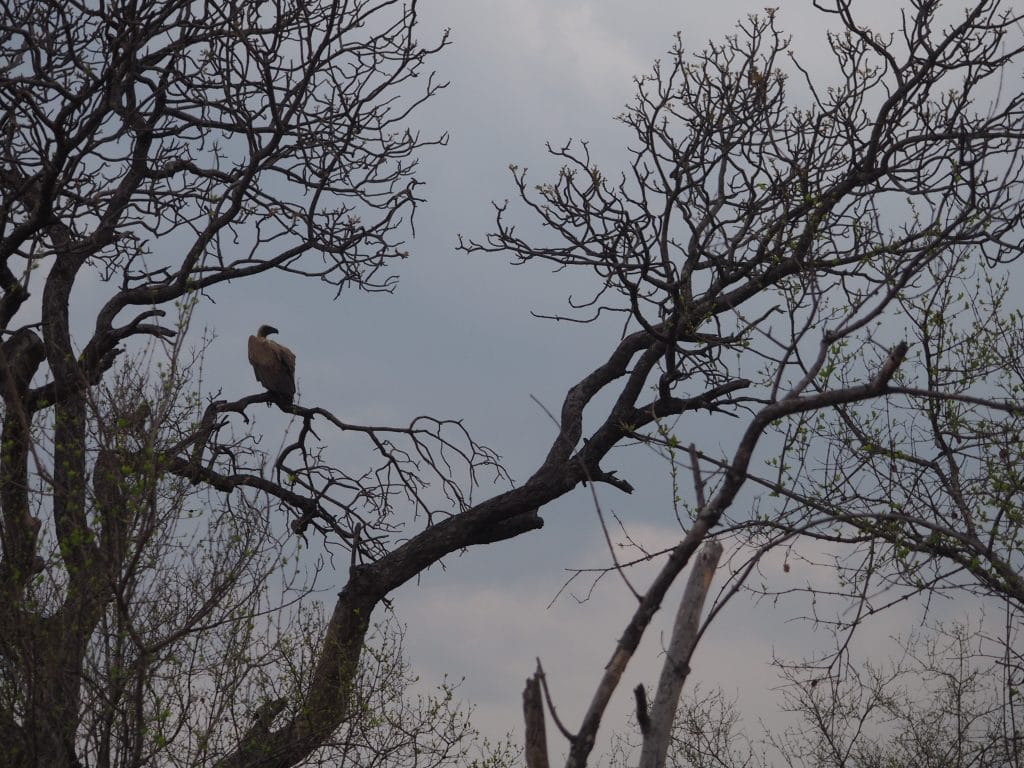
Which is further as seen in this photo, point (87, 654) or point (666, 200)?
point (666, 200)

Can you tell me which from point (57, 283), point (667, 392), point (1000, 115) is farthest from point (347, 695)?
point (1000, 115)

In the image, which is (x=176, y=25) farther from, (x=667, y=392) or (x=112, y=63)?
(x=667, y=392)

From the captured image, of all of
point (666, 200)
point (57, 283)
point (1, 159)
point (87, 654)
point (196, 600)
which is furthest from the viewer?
point (57, 283)

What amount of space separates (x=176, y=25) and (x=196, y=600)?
4.94m

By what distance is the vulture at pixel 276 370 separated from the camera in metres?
10.6

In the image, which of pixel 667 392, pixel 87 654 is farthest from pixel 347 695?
pixel 667 392

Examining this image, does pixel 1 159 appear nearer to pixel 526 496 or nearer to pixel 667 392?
pixel 526 496

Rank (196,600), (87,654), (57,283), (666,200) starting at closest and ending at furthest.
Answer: (87,654)
(196,600)
(666,200)
(57,283)

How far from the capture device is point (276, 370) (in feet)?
34.8

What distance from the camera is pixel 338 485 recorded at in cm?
1062

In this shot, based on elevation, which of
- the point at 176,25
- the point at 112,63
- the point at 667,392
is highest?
the point at 176,25

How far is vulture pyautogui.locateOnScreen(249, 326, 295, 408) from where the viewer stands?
10.6m

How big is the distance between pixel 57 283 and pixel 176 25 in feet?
8.57

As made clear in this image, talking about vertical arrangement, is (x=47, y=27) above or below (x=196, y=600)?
above
